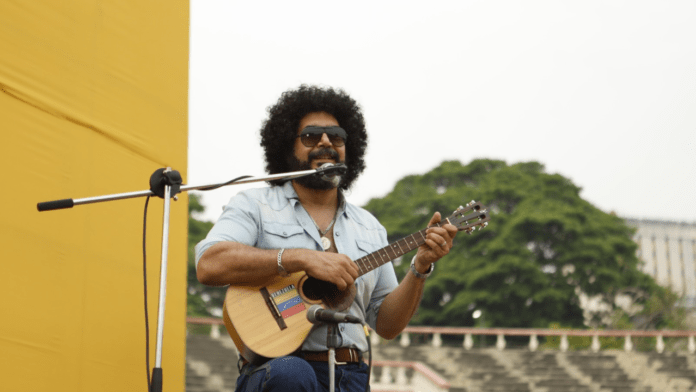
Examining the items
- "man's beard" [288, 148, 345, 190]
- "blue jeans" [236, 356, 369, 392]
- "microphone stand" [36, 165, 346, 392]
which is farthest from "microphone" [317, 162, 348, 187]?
"blue jeans" [236, 356, 369, 392]

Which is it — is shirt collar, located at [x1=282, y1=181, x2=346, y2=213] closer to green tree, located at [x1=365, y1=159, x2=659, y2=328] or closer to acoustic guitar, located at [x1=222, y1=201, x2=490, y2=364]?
acoustic guitar, located at [x1=222, y1=201, x2=490, y2=364]

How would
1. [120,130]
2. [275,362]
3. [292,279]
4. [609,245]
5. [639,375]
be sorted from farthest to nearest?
[609,245] → [639,375] → [120,130] → [292,279] → [275,362]

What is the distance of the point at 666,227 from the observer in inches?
2574

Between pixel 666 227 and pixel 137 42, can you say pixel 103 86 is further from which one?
pixel 666 227

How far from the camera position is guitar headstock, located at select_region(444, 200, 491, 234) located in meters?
3.30

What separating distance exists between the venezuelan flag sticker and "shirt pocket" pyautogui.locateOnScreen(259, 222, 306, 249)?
→ 233 mm

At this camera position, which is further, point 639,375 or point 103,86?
point 639,375

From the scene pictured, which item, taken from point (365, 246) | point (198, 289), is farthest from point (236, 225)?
point (198, 289)

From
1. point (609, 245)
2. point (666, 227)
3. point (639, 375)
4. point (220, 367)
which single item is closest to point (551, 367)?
point (639, 375)

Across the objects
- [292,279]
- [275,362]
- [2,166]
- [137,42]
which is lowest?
[275,362]

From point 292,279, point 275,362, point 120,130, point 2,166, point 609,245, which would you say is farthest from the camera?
point 609,245

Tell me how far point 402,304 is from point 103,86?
1.82 m

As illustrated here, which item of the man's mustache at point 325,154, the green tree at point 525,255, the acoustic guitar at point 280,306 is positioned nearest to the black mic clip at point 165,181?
the acoustic guitar at point 280,306

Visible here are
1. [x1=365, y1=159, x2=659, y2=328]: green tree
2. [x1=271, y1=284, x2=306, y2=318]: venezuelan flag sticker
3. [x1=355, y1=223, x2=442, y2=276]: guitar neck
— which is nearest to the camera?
[x1=271, y1=284, x2=306, y2=318]: venezuelan flag sticker
